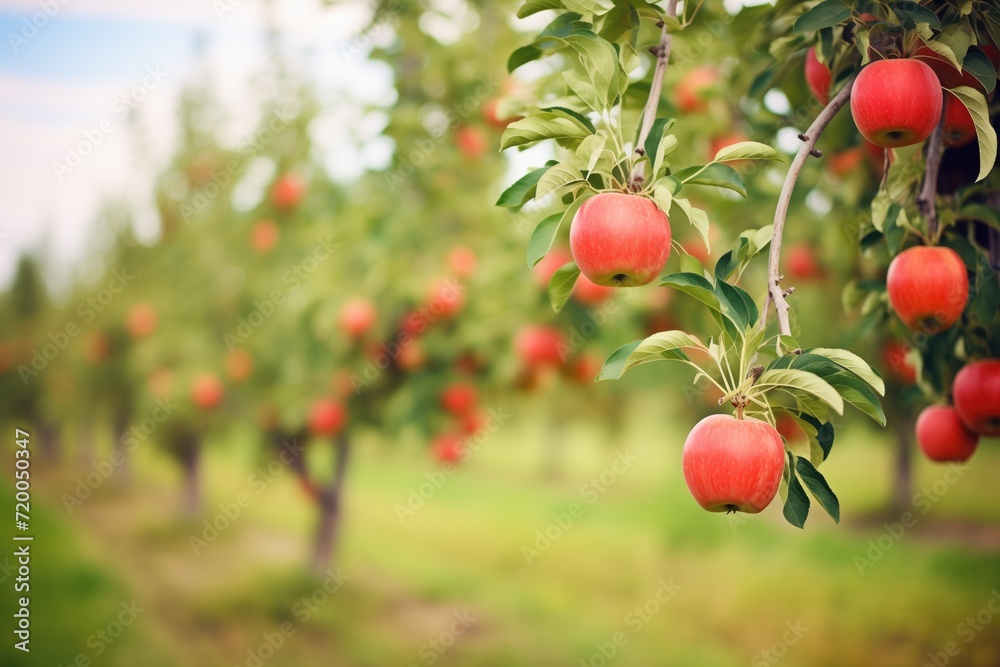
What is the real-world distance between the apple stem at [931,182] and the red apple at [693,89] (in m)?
1.22

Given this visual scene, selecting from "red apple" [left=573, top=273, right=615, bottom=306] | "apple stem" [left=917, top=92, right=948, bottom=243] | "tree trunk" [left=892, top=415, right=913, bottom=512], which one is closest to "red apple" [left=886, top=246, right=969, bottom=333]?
"apple stem" [left=917, top=92, right=948, bottom=243]

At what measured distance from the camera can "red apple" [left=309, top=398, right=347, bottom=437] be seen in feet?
11.6

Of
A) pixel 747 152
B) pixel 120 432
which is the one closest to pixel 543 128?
pixel 747 152

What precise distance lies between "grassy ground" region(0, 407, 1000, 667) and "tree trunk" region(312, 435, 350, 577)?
0.67 ft

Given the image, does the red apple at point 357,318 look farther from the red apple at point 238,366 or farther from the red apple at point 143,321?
the red apple at point 143,321

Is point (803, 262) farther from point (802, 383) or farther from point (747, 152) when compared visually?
point (802, 383)

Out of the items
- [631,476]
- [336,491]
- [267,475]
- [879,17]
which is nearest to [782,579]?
[631,476]

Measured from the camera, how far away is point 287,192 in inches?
165

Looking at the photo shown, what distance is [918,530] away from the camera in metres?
6.38

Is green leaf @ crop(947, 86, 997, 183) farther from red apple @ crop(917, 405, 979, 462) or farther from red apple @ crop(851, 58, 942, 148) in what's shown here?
red apple @ crop(917, 405, 979, 462)

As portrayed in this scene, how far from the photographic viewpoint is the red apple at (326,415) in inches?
139

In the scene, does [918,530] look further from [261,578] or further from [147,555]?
[147,555]

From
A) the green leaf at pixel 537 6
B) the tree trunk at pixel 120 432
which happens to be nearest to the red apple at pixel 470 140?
the green leaf at pixel 537 6

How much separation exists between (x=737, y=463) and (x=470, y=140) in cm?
248
